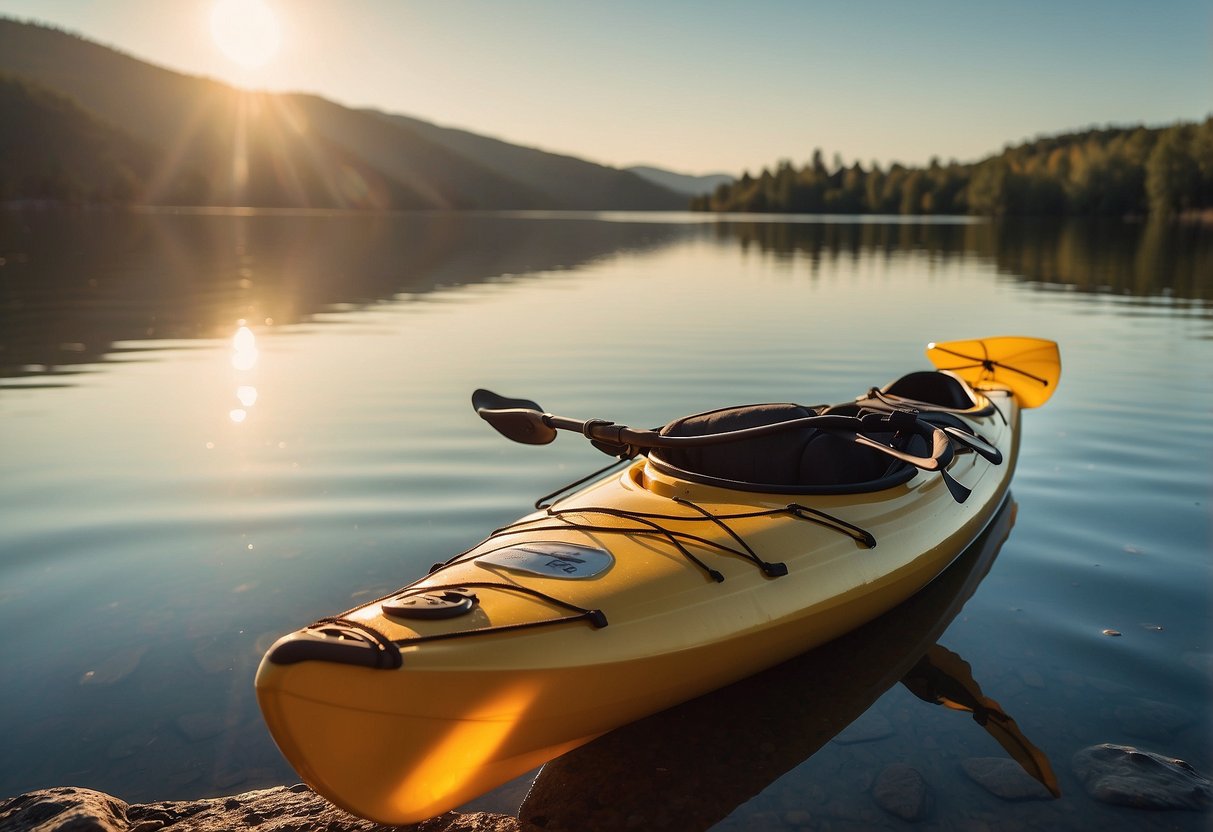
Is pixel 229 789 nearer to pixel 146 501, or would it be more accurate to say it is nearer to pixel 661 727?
pixel 661 727

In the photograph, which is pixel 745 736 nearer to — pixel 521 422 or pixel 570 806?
pixel 570 806

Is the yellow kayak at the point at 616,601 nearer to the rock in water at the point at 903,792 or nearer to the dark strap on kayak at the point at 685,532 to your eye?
the dark strap on kayak at the point at 685,532

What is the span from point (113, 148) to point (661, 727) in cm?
13937

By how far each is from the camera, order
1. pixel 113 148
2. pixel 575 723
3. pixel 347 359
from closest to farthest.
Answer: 1. pixel 575 723
2. pixel 347 359
3. pixel 113 148

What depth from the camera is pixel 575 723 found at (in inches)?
127

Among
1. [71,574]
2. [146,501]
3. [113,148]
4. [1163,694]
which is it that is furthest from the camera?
[113,148]

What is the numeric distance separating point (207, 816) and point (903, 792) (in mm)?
2589

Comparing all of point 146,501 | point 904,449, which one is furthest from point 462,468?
point 904,449

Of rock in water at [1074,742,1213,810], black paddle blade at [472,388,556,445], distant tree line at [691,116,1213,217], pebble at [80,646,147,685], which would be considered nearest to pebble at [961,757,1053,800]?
rock in water at [1074,742,1213,810]

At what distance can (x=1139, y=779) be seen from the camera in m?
3.40

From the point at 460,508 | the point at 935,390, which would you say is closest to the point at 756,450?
the point at 460,508

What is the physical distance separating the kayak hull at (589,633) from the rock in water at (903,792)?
70cm

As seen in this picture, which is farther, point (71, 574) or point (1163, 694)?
point (71, 574)

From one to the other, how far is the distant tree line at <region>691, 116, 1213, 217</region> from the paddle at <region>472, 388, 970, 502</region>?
84294mm
